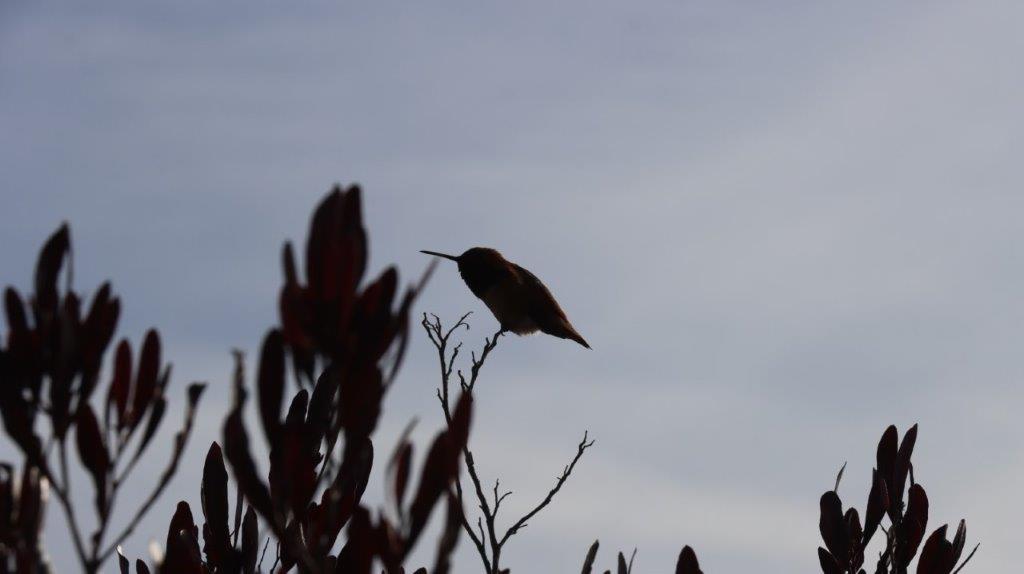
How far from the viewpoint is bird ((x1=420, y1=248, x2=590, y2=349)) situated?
7.57m

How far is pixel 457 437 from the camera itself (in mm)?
1697

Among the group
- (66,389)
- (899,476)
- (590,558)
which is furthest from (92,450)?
(899,476)

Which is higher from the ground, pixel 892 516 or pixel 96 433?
pixel 892 516

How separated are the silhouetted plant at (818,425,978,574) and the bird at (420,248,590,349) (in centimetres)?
461

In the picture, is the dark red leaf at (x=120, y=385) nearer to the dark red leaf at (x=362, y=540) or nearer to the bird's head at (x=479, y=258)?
the dark red leaf at (x=362, y=540)

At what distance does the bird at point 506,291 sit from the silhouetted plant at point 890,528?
461cm

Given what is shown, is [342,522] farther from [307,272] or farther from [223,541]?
[307,272]

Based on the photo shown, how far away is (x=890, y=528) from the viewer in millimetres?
2914

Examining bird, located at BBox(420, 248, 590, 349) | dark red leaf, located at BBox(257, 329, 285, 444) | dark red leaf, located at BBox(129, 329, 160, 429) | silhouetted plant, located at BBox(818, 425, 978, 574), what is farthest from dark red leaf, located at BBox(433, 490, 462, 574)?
bird, located at BBox(420, 248, 590, 349)

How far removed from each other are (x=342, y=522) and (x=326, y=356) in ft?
2.86

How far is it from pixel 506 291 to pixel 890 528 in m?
4.83

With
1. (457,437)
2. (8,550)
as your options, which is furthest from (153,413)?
(457,437)

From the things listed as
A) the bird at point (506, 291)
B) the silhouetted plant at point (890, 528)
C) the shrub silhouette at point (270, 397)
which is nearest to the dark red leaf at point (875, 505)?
the silhouetted plant at point (890, 528)

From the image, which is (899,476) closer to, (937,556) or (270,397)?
(937,556)
